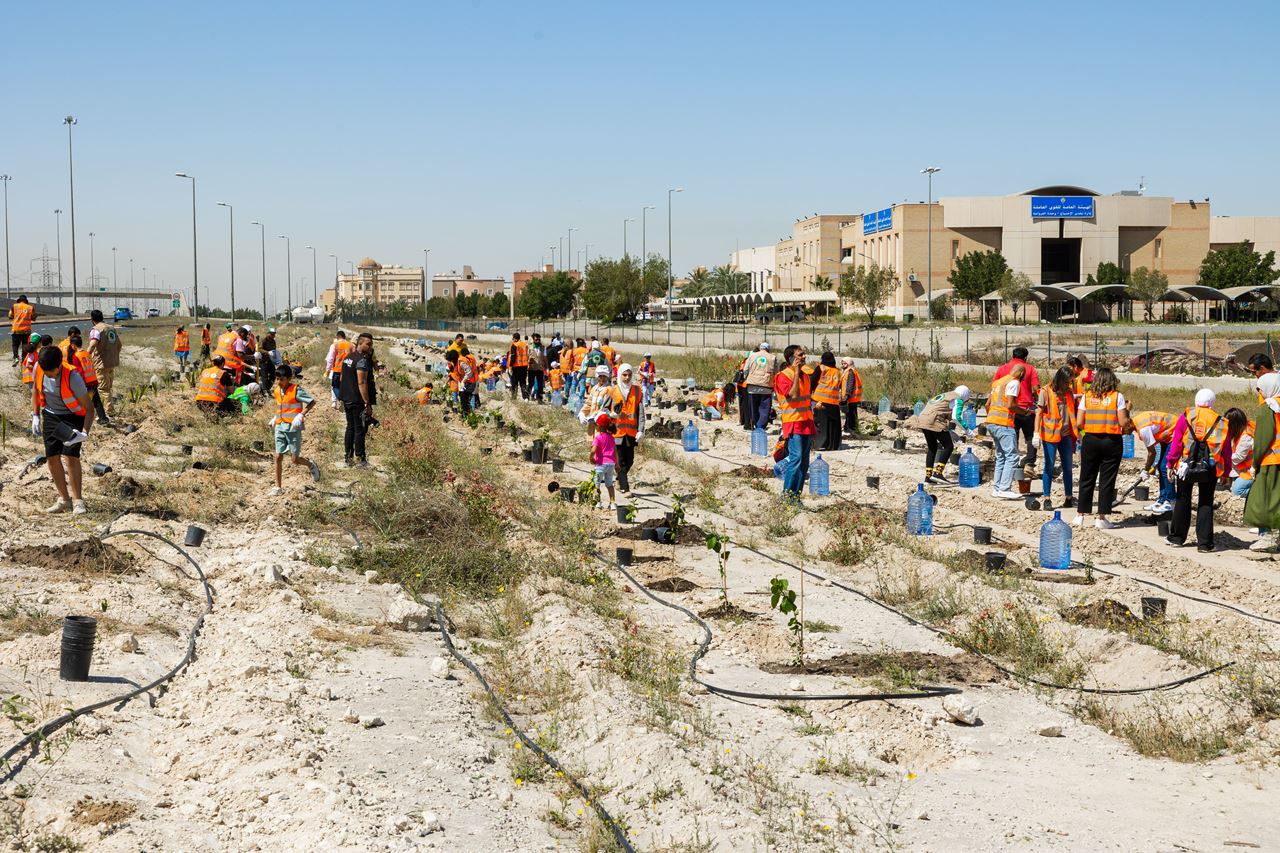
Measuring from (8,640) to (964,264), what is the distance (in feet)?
264

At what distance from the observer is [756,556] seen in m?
12.3

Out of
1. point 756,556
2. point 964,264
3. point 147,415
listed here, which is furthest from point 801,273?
point 756,556

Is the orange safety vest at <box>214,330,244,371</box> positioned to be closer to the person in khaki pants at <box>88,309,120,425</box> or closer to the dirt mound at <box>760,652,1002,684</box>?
the person in khaki pants at <box>88,309,120,425</box>

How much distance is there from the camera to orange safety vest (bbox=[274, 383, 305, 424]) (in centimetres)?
1355

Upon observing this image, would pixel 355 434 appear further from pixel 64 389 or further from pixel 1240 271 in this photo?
pixel 1240 271

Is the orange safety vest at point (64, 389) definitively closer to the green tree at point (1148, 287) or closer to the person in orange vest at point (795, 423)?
the person in orange vest at point (795, 423)

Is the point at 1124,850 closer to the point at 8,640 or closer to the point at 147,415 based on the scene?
the point at 8,640

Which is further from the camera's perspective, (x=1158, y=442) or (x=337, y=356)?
(x=337, y=356)

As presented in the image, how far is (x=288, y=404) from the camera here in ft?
44.8

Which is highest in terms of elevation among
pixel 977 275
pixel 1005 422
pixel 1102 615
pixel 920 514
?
pixel 977 275

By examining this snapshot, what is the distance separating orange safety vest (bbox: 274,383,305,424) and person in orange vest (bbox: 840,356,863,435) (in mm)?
8812

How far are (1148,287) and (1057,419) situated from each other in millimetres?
67983

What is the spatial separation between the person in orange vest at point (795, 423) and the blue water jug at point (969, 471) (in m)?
3.04

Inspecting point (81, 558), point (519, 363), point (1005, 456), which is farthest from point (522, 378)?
point (81, 558)
